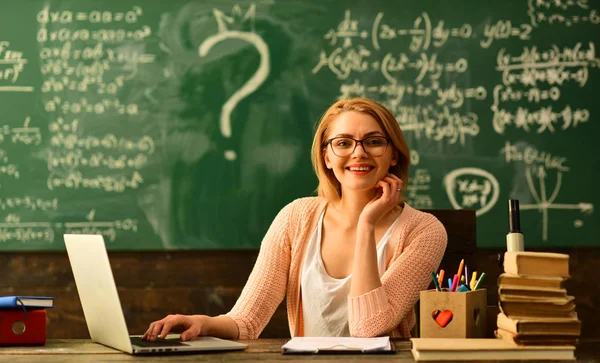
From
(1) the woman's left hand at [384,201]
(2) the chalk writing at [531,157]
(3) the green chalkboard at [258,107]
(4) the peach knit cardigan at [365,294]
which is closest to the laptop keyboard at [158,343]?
(4) the peach knit cardigan at [365,294]

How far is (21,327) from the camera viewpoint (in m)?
1.85

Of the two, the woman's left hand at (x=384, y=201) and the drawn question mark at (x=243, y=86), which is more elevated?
the drawn question mark at (x=243, y=86)

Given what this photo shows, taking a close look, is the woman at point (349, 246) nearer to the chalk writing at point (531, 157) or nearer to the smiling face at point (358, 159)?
the smiling face at point (358, 159)

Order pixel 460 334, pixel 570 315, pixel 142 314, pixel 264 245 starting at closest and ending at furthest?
pixel 570 315 → pixel 460 334 → pixel 264 245 → pixel 142 314

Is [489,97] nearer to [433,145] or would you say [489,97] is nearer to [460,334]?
[433,145]

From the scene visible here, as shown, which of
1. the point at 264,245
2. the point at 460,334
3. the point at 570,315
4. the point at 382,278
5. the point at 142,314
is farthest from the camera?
the point at 142,314

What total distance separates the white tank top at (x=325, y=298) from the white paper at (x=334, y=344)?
0.48 metres

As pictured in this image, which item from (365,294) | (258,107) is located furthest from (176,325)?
(258,107)

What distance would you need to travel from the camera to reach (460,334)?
66.1 inches

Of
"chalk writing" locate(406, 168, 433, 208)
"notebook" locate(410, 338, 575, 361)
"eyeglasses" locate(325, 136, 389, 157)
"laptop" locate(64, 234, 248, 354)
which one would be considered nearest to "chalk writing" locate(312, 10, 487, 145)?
"chalk writing" locate(406, 168, 433, 208)

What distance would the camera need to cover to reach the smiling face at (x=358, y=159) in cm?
228

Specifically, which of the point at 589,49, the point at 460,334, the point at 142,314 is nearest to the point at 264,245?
the point at 460,334

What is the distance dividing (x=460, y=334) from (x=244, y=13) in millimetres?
2269

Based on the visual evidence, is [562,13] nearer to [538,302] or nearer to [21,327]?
[538,302]
